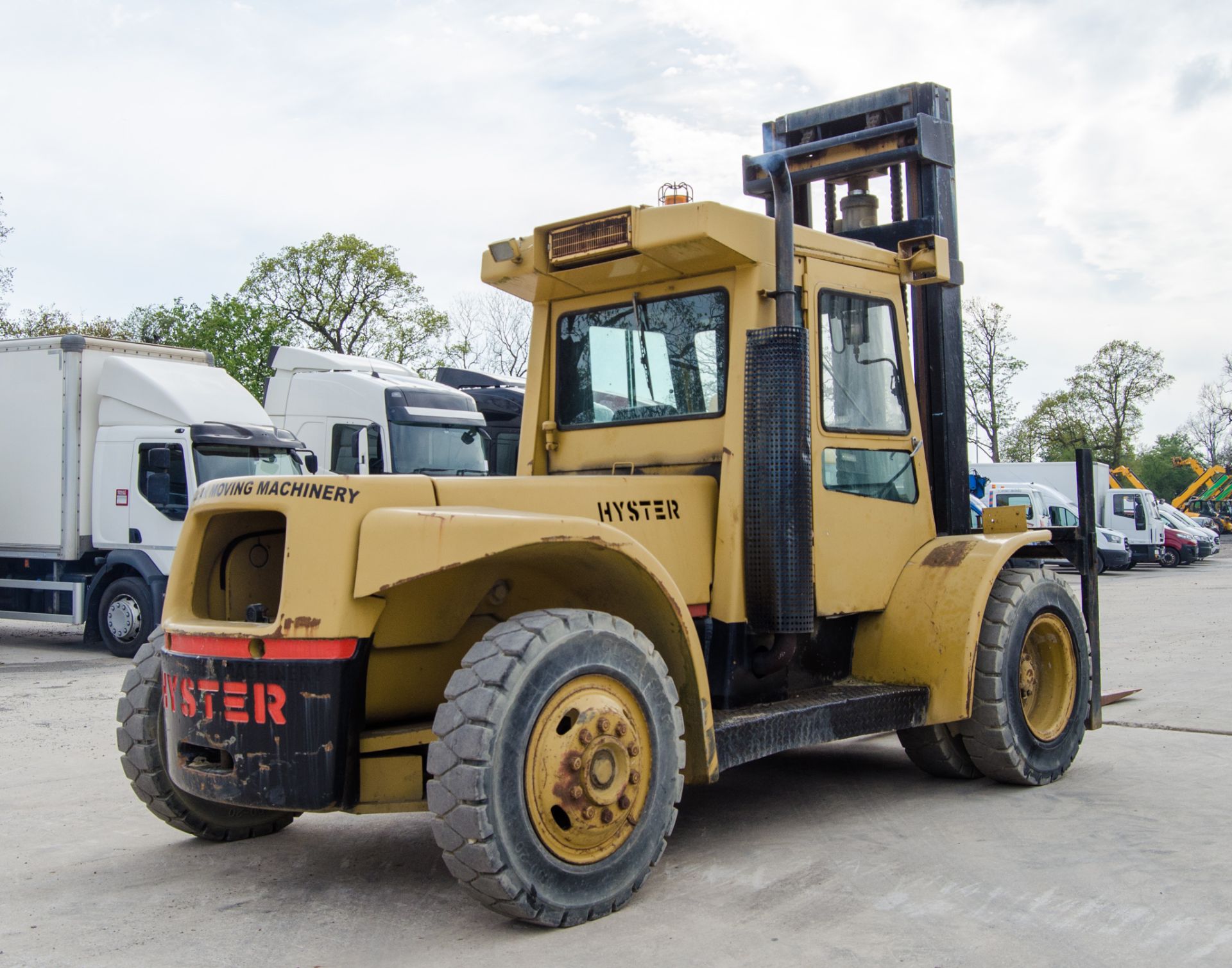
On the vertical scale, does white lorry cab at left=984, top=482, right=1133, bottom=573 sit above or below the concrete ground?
above

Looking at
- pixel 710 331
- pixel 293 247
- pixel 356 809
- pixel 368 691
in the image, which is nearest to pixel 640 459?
pixel 710 331

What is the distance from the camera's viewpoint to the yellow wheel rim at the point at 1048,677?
6.62m

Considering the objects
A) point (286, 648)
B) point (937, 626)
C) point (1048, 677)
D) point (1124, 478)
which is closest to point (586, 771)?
point (286, 648)

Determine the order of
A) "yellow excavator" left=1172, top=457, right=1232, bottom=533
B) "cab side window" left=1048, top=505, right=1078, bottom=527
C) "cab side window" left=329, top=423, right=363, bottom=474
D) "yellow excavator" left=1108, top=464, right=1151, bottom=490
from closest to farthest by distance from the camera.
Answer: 1. "cab side window" left=329, top=423, right=363, bottom=474
2. "cab side window" left=1048, top=505, right=1078, bottom=527
3. "yellow excavator" left=1108, top=464, right=1151, bottom=490
4. "yellow excavator" left=1172, top=457, right=1232, bottom=533

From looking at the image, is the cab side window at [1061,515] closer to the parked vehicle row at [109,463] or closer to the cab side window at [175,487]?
the parked vehicle row at [109,463]

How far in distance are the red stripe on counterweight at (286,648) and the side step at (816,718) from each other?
168 centimetres

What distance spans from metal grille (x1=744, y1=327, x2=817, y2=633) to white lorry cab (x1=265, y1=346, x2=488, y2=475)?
40.2ft

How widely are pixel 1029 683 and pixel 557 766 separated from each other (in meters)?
3.40

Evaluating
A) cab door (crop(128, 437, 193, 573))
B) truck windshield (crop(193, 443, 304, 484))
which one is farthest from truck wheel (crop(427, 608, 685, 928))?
cab door (crop(128, 437, 193, 573))

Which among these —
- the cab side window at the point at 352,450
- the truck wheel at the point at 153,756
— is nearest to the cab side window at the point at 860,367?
the truck wheel at the point at 153,756

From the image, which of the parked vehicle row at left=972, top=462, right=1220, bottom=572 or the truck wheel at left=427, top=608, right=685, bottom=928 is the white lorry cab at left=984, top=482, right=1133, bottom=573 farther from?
the truck wheel at left=427, top=608, right=685, bottom=928

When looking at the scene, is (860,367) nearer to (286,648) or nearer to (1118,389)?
(286,648)

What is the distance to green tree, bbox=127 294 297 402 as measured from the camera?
3716 centimetres

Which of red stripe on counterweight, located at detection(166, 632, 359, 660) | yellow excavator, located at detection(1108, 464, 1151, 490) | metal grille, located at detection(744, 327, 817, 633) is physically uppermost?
yellow excavator, located at detection(1108, 464, 1151, 490)
